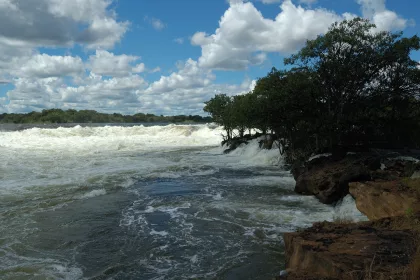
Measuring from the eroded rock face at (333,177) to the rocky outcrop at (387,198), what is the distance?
105 inches

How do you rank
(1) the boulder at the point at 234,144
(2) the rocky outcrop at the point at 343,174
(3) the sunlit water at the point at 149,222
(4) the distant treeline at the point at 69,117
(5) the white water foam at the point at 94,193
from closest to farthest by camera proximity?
(3) the sunlit water at the point at 149,222 < (2) the rocky outcrop at the point at 343,174 < (5) the white water foam at the point at 94,193 < (1) the boulder at the point at 234,144 < (4) the distant treeline at the point at 69,117

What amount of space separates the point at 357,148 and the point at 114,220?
1380cm

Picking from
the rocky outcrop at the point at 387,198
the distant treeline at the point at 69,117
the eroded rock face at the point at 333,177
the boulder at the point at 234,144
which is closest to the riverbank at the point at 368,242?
the rocky outcrop at the point at 387,198

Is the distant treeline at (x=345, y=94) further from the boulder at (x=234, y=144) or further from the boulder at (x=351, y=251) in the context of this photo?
the boulder at (x=351, y=251)

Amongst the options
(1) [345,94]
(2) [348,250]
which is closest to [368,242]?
(2) [348,250]

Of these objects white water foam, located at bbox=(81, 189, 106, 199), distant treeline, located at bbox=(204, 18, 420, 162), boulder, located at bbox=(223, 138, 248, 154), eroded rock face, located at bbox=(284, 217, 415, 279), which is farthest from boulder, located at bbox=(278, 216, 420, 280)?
boulder, located at bbox=(223, 138, 248, 154)

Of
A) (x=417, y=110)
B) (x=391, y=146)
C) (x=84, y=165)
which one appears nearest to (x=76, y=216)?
(x=84, y=165)

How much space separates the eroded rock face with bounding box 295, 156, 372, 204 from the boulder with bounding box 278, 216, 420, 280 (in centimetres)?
611

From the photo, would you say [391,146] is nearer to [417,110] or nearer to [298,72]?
[417,110]

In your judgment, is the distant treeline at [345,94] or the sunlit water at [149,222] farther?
the distant treeline at [345,94]

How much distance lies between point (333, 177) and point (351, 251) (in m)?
8.46

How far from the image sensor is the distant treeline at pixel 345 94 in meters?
20.4

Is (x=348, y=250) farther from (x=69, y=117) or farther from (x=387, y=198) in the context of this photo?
(x=69, y=117)

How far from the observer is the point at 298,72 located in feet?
71.5
